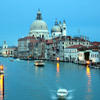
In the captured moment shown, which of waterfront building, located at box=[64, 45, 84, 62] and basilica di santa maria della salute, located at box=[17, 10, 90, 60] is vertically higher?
basilica di santa maria della salute, located at box=[17, 10, 90, 60]

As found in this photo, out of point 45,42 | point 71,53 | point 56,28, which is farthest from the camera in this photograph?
point 56,28

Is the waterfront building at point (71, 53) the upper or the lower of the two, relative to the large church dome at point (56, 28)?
lower

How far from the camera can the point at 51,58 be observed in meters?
83.3

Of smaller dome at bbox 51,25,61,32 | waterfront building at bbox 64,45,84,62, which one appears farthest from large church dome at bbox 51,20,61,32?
waterfront building at bbox 64,45,84,62

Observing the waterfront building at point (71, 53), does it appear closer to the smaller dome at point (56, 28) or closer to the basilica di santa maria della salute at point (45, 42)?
the basilica di santa maria della salute at point (45, 42)

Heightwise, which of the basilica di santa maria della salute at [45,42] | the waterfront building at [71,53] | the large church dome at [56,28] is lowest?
the waterfront building at [71,53]

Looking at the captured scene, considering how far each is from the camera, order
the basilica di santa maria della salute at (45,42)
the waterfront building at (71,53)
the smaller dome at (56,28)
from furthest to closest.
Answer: the smaller dome at (56,28) < the basilica di santa maria della salute at (45,42) < the waterfront building at (71,53)

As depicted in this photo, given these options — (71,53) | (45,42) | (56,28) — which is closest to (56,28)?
(56,28)

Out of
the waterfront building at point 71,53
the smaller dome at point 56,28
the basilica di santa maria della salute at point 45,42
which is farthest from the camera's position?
the smaller dome at point 56,28

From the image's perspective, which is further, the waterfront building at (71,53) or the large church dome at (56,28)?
the large church dome at (56,28)

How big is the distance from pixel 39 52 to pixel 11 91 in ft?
245

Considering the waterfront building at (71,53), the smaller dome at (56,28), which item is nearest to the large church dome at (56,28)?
the smaller dome at (56,28)

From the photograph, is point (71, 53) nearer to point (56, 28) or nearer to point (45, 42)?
point (45, 42)

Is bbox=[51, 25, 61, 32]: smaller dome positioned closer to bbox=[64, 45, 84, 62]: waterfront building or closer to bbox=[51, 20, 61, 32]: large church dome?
bbox=[51, 20, 61, 32]: large church dome
